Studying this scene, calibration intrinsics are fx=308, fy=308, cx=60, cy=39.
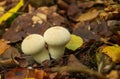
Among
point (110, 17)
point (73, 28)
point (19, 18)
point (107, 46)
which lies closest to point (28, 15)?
point (19, 18)

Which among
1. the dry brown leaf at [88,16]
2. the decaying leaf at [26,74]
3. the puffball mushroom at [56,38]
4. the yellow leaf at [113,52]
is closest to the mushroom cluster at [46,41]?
the puffball mushroom at [56,38]

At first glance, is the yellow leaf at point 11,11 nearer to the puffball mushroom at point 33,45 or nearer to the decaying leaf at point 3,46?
the decaying leaf at point 3,46

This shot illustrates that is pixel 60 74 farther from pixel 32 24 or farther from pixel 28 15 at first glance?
pixel 28 15

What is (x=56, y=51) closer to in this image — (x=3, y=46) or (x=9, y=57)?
(x=9, y=57)

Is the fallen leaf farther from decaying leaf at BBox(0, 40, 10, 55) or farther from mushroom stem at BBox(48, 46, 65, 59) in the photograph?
mushroom stem at BBox(48, 46, 65, 59)

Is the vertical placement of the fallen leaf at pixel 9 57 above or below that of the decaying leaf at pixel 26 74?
above

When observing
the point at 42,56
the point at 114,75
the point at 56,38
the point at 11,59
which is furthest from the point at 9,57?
the point at 114,75
